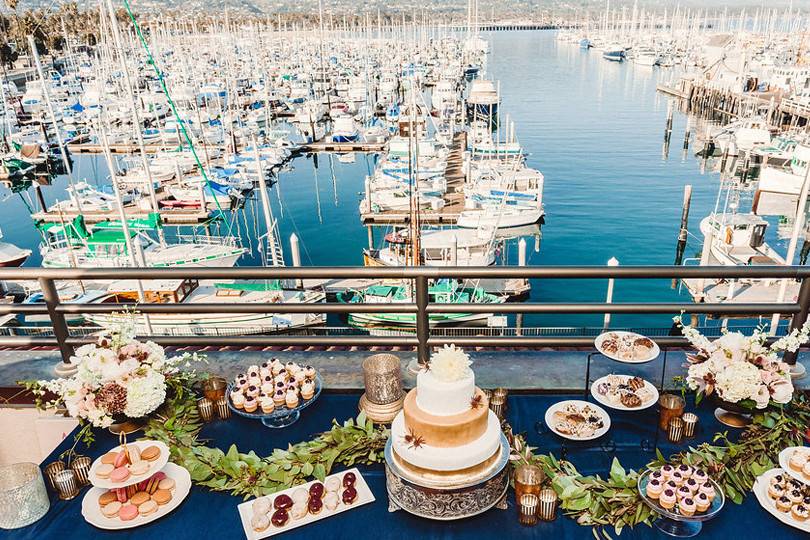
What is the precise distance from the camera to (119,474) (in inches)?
145

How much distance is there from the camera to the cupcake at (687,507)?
3400 mm

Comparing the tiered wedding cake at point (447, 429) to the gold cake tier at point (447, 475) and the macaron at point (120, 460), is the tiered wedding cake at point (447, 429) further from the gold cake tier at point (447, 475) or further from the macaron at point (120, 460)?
the macaron at point (120, 460)

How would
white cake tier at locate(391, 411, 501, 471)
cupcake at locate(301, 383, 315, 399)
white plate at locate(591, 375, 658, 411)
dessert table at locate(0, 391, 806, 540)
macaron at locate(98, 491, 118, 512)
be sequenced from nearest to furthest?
1. white cake tier at locate(391, 411, 501, 471)
2. dessert table at locate(0, 391, 806, 540)
3. macaron at locate(98, 491, 118, 512)
4. white plate at locate(591, 375, 658, 411)
5. cupcake at locate(301, 383, 315, 399)

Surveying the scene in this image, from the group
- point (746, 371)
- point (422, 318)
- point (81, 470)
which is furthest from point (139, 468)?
point (746, 371)

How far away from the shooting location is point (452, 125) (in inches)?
2112

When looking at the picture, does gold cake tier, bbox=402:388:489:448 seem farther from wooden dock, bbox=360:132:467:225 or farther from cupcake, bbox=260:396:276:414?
wooden dock, bbox=360:132:467:225

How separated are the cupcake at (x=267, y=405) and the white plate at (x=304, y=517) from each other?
78 cm

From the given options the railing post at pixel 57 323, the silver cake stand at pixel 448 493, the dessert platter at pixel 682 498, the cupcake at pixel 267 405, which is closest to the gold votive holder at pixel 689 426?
the dessert platter at pixel 682 498

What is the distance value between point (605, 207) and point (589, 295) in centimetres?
1409

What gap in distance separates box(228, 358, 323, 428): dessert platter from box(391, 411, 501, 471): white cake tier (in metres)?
1.34

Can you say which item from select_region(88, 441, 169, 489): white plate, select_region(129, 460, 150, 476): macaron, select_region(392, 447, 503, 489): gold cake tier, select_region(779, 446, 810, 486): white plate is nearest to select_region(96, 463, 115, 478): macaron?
select_region(88, 441, 169, 489): white plate

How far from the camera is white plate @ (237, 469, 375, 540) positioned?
356 cm

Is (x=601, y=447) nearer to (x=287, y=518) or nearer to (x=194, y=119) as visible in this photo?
(x=287, y=518)

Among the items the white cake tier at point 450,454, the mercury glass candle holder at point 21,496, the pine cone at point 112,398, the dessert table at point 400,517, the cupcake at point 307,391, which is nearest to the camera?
the white cake tier at point 450,454
